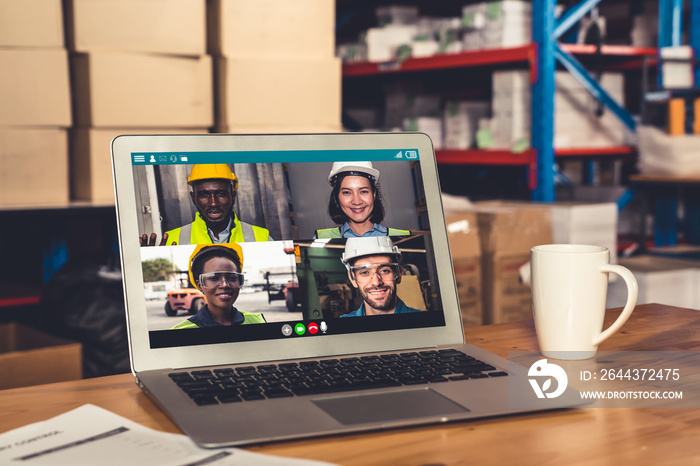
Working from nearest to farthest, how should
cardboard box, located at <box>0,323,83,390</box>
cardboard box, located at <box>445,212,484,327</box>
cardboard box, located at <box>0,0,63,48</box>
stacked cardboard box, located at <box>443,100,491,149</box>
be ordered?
cardboard box, located at <box>0,323,83,390</box> < cardboard box, located at <box>0,0,63,48</box> < cardboard box, located at <box>445,212,484,327</box> < stacked cardboard box, located at <box>443,100,491,149</box>

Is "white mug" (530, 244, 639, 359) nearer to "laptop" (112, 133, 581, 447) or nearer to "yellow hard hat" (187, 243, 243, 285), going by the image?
"laptop" (112, 133, 581, 447)

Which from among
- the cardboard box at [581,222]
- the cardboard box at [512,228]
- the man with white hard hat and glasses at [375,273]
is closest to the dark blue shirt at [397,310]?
the man with white hard hat and glasses at [375,273]

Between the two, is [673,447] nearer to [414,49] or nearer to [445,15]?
[414,49]

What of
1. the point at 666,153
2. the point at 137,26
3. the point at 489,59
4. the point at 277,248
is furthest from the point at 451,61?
the point at 277,248

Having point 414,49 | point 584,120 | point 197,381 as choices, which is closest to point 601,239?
point 584,120

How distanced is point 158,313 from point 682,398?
484 millimetres

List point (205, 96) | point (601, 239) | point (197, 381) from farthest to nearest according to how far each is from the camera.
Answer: point (601, 239)
point (205, 96)
point (197, 381)

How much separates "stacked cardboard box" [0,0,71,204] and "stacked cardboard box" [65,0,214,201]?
0.20ft

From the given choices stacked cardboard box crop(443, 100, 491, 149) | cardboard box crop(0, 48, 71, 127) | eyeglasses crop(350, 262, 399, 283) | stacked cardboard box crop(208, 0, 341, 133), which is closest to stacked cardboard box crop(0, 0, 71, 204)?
cardboard box crop(0, 48, 71, 127)

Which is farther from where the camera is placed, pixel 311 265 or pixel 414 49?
pixel 414 49

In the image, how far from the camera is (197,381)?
26.2 inches

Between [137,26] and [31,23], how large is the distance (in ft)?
0.89

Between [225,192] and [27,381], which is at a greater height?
[225,192]

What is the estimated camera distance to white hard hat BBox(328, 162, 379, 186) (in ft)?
2.75
